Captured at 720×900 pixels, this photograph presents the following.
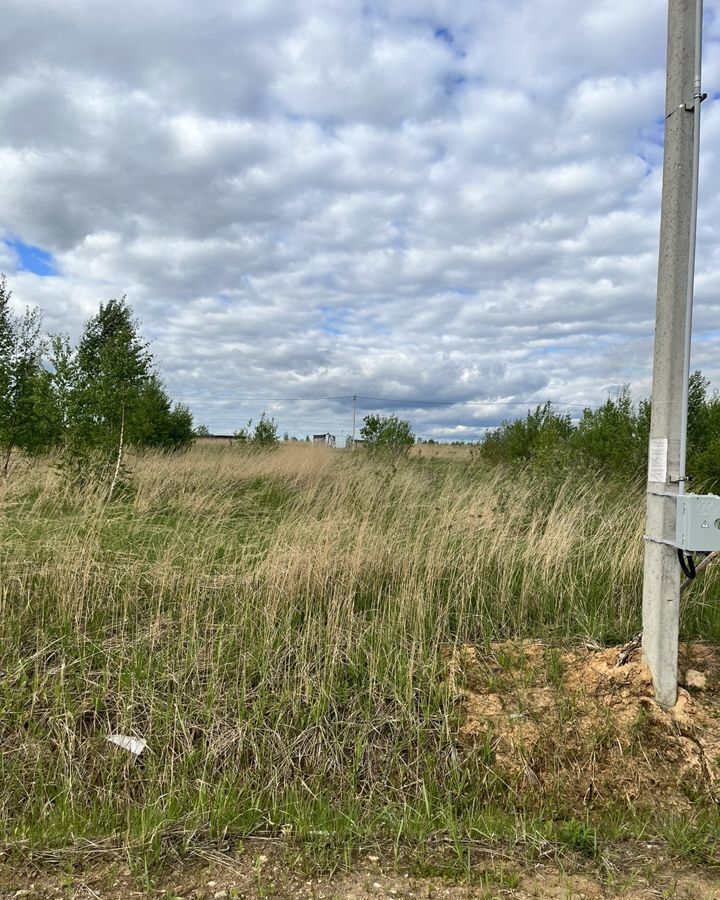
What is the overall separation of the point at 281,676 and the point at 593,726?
193 centimetres

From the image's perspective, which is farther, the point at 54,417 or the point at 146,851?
the point at 54,417

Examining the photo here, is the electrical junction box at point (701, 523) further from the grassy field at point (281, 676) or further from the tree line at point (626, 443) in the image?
the tree line at point (626, 443)

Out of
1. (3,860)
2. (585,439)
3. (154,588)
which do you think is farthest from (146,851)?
(585,439)

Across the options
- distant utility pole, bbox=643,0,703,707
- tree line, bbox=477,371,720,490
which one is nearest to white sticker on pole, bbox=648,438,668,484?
distant utility pole, bbox=643,0,703,707

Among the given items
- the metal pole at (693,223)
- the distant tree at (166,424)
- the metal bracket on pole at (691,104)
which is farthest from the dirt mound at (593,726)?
the distant tree at (166,424)

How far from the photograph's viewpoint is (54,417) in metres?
10.8

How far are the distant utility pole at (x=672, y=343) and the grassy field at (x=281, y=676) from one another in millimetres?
793

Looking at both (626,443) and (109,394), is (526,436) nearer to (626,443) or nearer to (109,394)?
(626,443)

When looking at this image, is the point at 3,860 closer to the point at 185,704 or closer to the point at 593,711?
the point at 185,704

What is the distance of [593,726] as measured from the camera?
3.66m

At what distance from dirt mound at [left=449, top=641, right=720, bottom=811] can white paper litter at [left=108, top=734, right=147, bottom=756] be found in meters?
1.89

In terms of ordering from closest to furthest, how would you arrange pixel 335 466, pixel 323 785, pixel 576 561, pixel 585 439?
pixel 323 785 < pixel 576 561 < pixel 585 439 < pixel 335 466

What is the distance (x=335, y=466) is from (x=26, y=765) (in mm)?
13516

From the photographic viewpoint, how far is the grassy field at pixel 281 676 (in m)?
3.09
